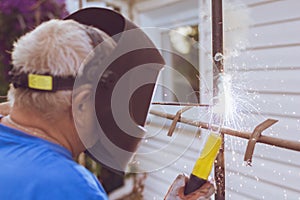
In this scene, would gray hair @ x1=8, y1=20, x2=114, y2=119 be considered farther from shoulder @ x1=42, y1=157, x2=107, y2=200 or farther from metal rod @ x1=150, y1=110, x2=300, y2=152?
Answer: metal rod @ x1=150, y1=110, x2=300, y2=152

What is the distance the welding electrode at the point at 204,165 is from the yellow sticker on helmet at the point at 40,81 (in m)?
0.38

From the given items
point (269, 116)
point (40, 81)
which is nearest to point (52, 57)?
point (40, 81)

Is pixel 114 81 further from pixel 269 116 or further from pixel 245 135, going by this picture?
pixel 269 116

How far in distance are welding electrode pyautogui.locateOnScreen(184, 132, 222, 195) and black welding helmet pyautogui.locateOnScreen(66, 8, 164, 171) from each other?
0.23 metres

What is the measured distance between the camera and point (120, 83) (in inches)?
32.9

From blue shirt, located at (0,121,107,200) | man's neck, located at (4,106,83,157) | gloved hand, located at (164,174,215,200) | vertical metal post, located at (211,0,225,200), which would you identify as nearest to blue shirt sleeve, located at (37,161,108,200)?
blue shirt, located at (0,121,107,200)

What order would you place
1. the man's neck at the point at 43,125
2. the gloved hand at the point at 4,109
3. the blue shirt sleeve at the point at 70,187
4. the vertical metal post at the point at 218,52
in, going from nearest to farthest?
the blue shirt sleeve at the point at 70,187 → the man's neck at the point at 43,125 → the vertical metal post at the point at 218,52 → the gloved hand at the point at 4,109

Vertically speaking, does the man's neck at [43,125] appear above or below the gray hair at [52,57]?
below

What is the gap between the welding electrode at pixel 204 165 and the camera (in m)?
0.77

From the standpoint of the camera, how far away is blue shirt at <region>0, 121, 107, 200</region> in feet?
2.17

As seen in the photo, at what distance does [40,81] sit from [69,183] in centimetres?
23

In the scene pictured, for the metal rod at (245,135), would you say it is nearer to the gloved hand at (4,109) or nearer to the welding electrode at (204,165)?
the welding electrode at (204,165)

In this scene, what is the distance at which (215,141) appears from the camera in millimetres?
780

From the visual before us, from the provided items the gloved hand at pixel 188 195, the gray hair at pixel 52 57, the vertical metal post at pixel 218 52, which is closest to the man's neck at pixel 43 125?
the gray hair at pixel 52 57
